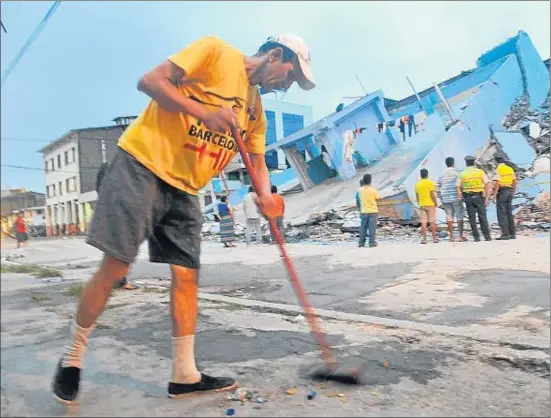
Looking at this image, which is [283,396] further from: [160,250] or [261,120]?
[261,120]

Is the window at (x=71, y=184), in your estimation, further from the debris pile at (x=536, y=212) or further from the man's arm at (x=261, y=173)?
the debris pile at (x=536, y=212)

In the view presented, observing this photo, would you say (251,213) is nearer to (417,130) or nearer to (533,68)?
(417,130)

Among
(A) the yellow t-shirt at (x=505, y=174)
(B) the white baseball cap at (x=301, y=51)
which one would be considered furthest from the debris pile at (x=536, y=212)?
(B) the white baseball cap at (x=301, y=51)

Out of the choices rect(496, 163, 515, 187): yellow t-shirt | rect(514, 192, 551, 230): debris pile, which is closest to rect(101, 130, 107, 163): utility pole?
rect(496, 163, 515, 187): yellow t-shirt

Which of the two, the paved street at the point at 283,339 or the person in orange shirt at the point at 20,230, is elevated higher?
the person in orange shirt at the point at 20,230

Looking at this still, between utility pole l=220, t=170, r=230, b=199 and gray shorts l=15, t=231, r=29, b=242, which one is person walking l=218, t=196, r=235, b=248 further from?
gray shorts l=15, t=231, r=29, b=242

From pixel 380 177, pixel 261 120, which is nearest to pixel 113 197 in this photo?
pixel 261 120

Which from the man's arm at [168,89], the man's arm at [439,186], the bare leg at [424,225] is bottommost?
the bare leg at [424,225]
